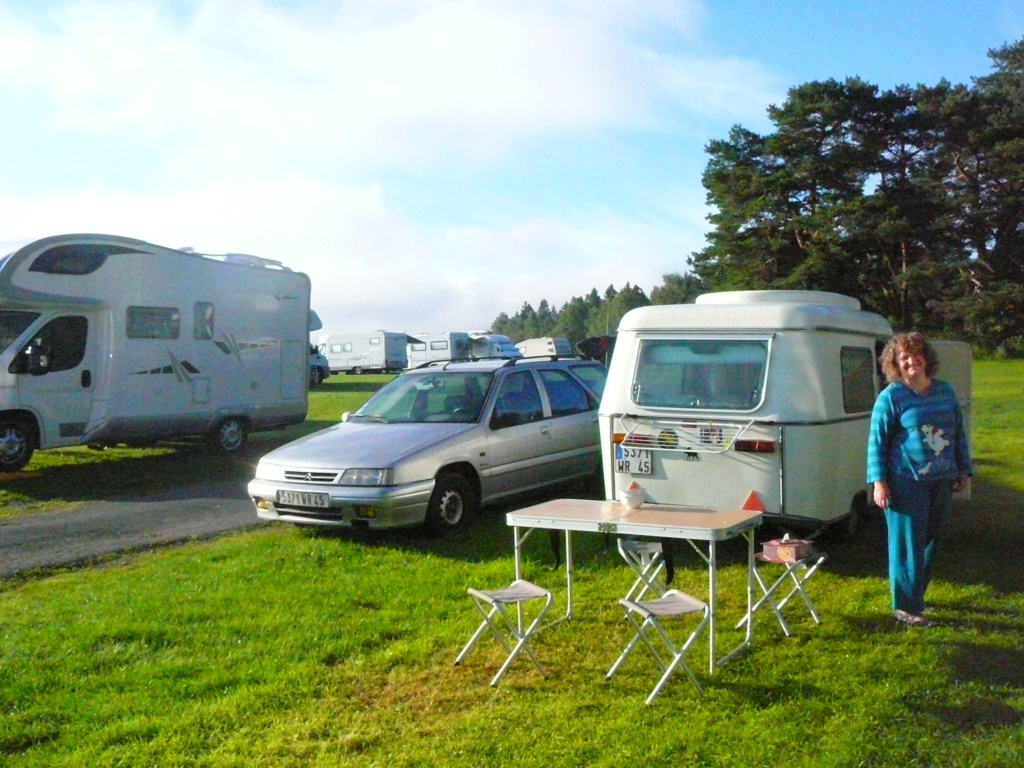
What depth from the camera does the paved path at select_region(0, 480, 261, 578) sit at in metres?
9.05

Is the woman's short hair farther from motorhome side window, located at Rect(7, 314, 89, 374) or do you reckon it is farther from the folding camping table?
motorhome side window, located at Rect(7, 314, 89, 374)

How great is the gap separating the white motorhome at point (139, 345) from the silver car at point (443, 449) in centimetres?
506

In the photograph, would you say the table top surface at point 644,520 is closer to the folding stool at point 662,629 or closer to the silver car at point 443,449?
the folding stool at point 662,629

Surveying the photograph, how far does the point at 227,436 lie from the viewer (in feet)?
51.6

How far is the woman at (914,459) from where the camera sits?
6094 millimetres

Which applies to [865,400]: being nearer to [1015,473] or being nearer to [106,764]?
[1015,473]

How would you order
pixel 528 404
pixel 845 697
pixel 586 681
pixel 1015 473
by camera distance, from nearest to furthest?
pixel 845 697 < pixel 586 681 < pixel 528 404 < pixel 1015 473

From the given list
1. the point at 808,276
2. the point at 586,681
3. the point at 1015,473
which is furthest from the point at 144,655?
the point at 808,276

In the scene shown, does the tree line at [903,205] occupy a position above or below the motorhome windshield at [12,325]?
above

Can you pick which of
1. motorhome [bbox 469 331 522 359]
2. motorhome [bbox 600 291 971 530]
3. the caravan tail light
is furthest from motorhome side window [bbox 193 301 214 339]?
motorhome [bbox 469 331 522 359]

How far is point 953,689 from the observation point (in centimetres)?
509

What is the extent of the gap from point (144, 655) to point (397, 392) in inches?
196

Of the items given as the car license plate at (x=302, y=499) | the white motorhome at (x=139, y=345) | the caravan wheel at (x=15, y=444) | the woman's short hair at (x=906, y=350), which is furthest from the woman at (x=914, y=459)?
the caravan wheel at (x=15, y=444)

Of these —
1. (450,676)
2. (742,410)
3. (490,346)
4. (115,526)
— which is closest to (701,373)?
(742,410)
